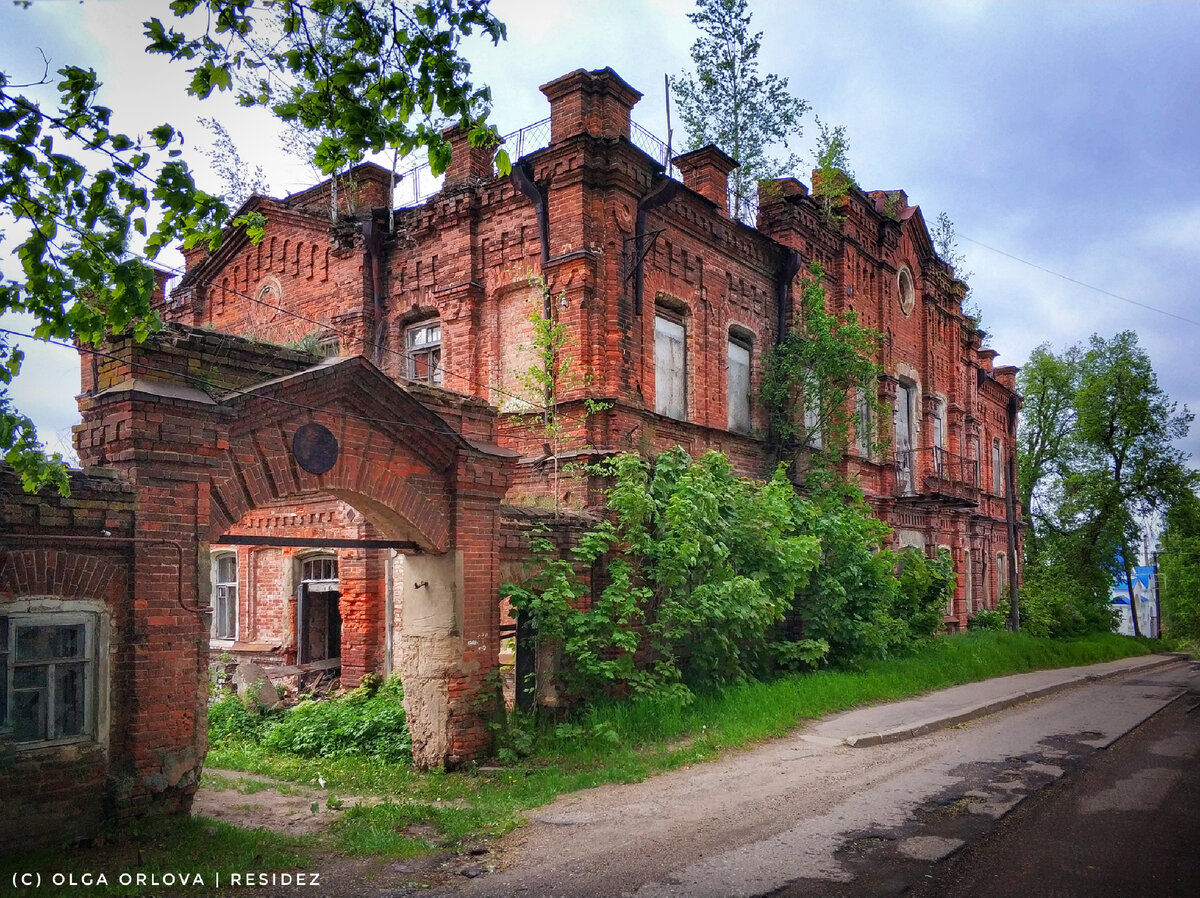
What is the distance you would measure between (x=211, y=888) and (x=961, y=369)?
23.9 metres

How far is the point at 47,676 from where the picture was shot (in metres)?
6.91

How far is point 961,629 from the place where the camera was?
80.5 ft

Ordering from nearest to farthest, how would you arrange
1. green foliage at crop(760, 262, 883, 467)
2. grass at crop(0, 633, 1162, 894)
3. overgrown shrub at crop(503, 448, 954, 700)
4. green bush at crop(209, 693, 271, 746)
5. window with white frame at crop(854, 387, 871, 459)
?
grass at crop(0, 633, 1162, 894)
overgrown shrub at crop(503, 448, 954, 700)
green bush at crop(209, 693, 271, 746)
green foliage at crop(760, 262, 883, 467)
window with white frame at crop(854, 387, 871, 459)

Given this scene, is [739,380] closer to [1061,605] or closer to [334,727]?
[334,727]

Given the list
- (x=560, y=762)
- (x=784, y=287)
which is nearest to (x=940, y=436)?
(x=784, y=287)

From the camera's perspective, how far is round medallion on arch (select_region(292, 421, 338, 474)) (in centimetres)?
865

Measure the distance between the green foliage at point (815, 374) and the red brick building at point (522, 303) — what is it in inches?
15.3

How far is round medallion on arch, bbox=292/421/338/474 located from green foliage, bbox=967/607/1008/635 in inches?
831

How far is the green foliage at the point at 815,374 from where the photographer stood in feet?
53.6

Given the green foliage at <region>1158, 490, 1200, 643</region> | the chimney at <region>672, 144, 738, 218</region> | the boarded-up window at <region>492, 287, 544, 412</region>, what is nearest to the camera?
the boarded-up window at <region>492, 287, 544, 412</region>

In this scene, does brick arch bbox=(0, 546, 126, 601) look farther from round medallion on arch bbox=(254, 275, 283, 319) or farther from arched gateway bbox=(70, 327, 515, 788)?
round medallion on arch bbox=(254, 275, 283, 319)

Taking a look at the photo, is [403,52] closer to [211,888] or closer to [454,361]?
[211,888]

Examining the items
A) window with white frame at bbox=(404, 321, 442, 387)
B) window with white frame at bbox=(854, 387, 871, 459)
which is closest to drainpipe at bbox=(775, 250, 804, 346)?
window with white frame at bbox=(854, 387, 871, 459)

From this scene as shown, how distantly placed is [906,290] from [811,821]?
55.9 feet
